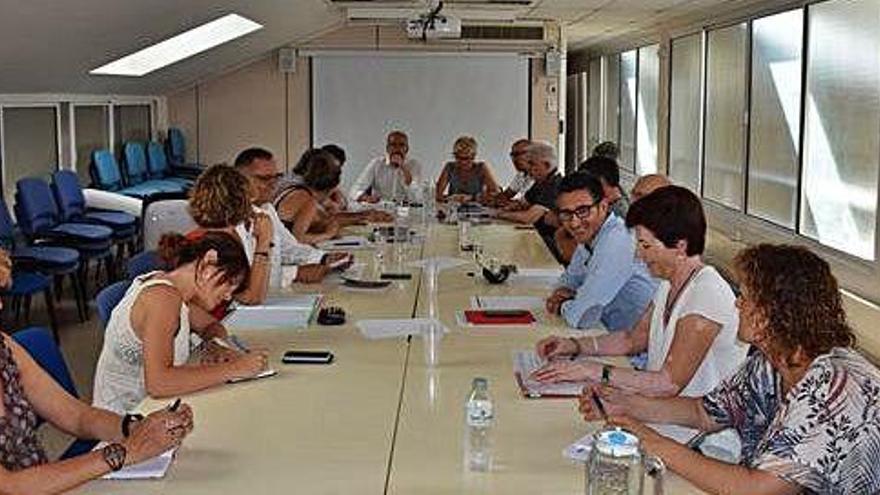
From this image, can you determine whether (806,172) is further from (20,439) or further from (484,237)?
(20,439)

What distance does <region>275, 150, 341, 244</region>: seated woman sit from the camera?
5.88m

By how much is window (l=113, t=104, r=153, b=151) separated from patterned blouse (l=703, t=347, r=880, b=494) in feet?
30.5

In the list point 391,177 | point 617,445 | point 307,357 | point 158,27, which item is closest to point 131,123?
point 158,27

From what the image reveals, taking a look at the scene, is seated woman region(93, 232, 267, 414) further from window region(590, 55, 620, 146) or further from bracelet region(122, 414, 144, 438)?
window region(590, 55, 620, 146)

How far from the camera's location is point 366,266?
519cm

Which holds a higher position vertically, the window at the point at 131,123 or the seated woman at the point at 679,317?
the window at the point at 131,123

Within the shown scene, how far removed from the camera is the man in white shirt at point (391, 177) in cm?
830

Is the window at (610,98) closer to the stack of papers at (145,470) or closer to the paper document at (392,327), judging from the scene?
the paper document at (392,327)

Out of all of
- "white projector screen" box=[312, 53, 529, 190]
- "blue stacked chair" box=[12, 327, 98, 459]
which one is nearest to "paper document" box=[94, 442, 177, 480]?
"blue stacked chair" box=[12, 327, 98, 459]

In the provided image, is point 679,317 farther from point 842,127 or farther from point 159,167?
point 159,167

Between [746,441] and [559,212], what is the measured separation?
5.83ft

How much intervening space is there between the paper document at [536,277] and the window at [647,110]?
21.2 ft

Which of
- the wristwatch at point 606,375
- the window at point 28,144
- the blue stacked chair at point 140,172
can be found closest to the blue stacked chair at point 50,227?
the window at point 28,144

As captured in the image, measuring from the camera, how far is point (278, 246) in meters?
4.72
